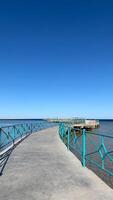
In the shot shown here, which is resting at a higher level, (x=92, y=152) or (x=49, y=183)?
(x=49, y=183)

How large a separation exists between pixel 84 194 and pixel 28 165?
2976 mm

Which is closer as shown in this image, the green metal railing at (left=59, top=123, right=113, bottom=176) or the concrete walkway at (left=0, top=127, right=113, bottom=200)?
the concrete walkway at (left=0, top=127, right=113, bottom=200)

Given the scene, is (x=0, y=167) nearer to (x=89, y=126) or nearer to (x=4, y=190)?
(x=4, y=190)

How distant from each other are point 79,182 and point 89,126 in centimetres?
5056

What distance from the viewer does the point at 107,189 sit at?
526 centimetres

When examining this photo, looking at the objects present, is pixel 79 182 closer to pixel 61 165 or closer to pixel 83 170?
pixel 83 170

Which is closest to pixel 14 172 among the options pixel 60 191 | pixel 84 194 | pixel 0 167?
pixel 0 167

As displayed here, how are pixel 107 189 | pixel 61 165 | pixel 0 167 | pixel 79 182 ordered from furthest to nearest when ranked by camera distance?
pixel 61 165, pixel 0 167, pixel 79 182, pixel 107 189

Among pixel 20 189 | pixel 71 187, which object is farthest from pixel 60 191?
pixel 20 189

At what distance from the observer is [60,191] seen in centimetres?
497

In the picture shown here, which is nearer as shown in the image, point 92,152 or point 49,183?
point 49,183

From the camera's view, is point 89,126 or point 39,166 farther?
point 89,126

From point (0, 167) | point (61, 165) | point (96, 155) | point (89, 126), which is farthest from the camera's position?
point (89, 126)

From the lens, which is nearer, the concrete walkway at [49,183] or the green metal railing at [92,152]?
the concrete walkway at [49,183]
